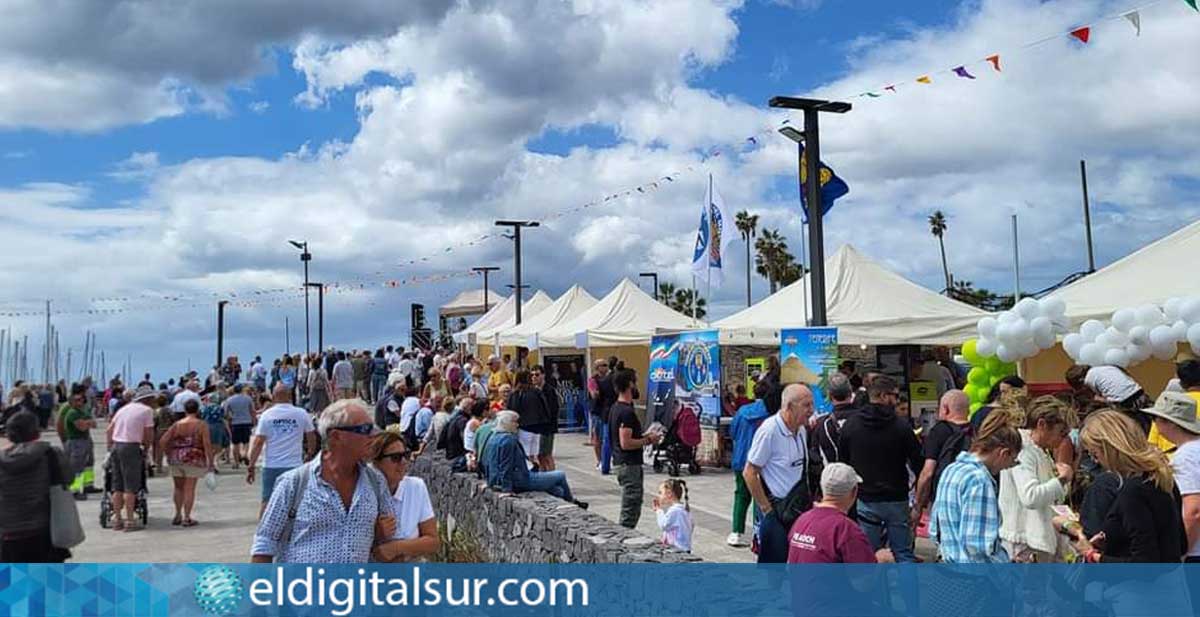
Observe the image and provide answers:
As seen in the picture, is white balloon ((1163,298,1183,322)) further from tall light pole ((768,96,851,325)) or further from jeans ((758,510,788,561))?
jeans ((758,510,788,561))

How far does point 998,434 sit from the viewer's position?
468 cm

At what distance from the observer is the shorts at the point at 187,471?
11.2 meters

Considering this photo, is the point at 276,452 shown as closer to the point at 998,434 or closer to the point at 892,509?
the point at 892,509

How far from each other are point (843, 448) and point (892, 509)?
50 centimetres

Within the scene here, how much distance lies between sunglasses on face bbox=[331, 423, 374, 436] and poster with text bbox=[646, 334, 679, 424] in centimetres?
1124

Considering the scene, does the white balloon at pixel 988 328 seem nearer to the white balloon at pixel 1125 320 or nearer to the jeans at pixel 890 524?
the white balloon at pixel 1125 320

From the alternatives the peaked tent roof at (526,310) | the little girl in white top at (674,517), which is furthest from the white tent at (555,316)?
the little girl in white top at (674,517)

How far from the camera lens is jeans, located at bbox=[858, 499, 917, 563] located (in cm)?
634

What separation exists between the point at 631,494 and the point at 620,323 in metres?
12.1

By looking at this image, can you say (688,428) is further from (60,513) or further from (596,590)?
(60,513)

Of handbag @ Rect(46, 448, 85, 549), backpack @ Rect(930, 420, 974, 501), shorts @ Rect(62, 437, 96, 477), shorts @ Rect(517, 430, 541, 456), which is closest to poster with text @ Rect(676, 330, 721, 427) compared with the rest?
shorts @ Rect(517, 430, 541, 456)

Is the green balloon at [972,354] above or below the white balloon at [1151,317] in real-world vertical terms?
below

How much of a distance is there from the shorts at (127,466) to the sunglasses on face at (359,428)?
8753 mm

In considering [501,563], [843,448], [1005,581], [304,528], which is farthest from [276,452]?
[1005,581]
